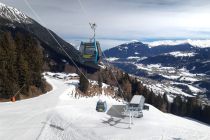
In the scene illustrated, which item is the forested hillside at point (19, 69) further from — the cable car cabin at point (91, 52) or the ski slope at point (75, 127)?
the cable car cabin at point (91, 52)

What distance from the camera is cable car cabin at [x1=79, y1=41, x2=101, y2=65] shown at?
4051 cm

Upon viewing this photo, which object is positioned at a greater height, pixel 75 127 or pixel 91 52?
pixel 91 52

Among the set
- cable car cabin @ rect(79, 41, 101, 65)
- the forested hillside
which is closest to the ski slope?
cable car cabin @ rect(79, 41, 101, 65)

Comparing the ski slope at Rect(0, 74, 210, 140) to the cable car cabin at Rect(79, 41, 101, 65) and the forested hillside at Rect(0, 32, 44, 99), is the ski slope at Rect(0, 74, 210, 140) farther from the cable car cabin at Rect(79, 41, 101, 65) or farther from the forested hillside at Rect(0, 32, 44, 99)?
the forested hillside at Rect(0, 32, 44, 99)

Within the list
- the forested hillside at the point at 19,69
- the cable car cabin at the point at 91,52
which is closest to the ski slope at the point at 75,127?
the cable car cabin at the point at 91,52

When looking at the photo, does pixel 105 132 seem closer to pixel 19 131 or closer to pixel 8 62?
pixel 19 131

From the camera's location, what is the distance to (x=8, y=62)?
237ft

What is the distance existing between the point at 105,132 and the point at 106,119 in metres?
10.3

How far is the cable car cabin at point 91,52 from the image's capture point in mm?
40513

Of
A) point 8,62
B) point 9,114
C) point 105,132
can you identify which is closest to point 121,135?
point 105,132

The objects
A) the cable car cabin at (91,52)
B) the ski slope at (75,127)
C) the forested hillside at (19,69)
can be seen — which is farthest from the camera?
the forested hillside at (19,69)

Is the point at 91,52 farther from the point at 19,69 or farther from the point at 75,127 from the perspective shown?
the point at 19,69

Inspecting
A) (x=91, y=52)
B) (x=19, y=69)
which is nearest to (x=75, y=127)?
(x=91, y=52)

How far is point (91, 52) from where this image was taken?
134 ft
